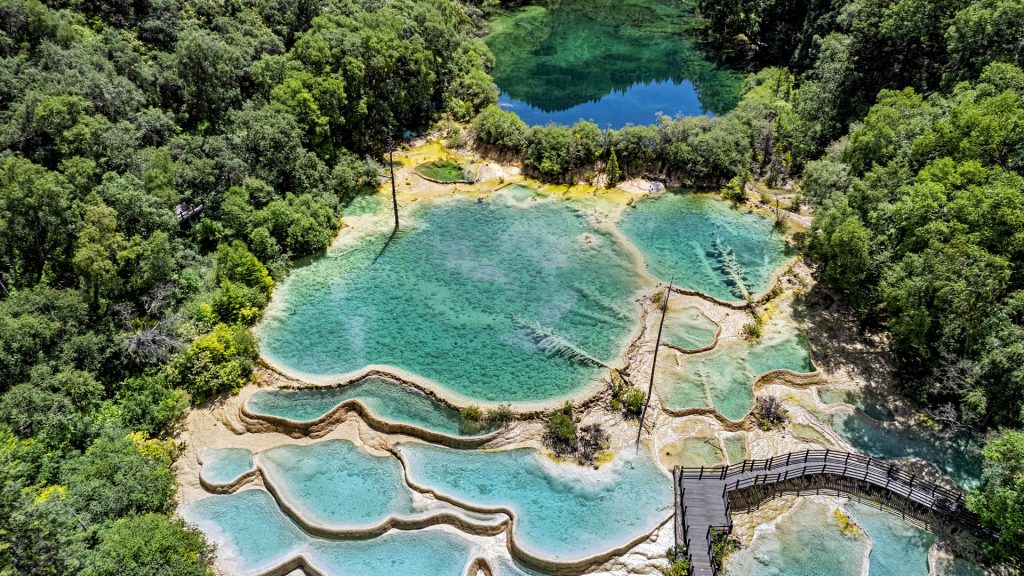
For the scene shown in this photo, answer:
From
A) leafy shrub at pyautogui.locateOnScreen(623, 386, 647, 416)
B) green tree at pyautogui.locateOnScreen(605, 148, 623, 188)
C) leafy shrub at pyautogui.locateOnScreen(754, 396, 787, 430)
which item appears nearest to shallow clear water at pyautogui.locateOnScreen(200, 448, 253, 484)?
leafy shrub at pyautogui.locateOnScreen(623, 386, 647, 416)

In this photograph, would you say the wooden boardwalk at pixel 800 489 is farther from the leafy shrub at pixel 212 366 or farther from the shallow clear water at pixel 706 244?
the leafy shrub at pixel 212 366

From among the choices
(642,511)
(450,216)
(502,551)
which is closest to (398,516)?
(502,551)

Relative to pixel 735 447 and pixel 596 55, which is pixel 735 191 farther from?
pixel 596 55

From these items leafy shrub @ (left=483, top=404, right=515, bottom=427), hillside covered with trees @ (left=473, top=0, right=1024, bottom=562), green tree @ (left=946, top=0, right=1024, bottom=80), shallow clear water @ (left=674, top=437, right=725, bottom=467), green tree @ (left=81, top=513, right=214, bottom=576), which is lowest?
shallow clear water @ (left=674, top=437, right=725, bottom=467)

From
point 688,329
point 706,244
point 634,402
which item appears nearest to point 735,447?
point 634,402

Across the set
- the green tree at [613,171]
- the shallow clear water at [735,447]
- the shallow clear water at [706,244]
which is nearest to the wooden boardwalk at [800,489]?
the shallow clear water at [735,447]

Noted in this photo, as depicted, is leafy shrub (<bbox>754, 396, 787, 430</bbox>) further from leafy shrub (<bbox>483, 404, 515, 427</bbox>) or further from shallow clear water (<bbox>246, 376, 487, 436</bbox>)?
shallow clear water (<bbox>246, 376, 487, 436</bbox>)
